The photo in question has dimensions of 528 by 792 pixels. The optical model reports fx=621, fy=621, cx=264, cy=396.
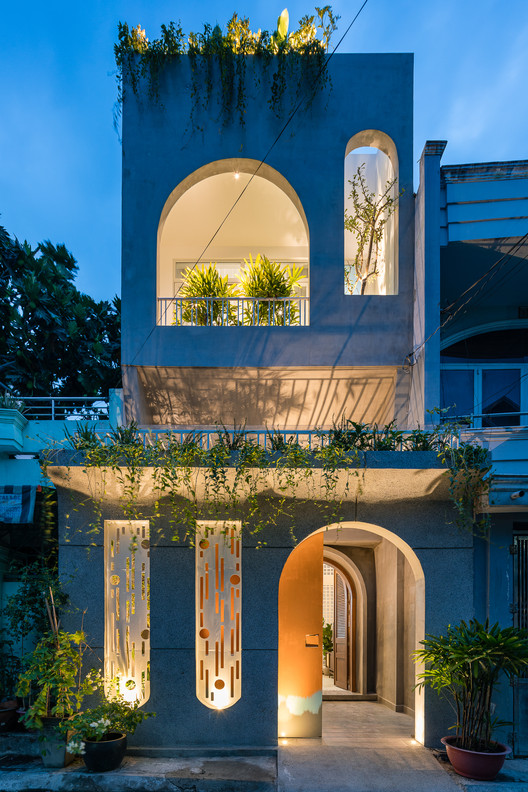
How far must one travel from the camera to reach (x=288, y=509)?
23.5 feet

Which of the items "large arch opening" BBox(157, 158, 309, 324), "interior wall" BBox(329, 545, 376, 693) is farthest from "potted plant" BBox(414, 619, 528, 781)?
Result: "large arch opening" BBox(157, 158, 309, 324)

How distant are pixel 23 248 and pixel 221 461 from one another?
→ 13467 mm

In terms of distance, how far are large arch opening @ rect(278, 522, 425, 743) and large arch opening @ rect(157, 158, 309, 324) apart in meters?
4.99

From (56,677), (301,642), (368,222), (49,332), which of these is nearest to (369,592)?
(301,642)

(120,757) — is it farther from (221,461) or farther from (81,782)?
(221,461)

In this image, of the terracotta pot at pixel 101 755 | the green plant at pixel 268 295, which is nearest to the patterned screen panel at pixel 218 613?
the terracotta pot at pixel 101 755

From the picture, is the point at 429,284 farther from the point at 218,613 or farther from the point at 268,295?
the point at 218,613

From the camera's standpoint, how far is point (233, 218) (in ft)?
40.6

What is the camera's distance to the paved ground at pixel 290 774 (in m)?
5.90

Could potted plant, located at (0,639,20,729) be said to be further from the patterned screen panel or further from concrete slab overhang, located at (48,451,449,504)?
concrete slab overhang, located at (48,451,449,504)

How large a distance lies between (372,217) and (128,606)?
7542mm

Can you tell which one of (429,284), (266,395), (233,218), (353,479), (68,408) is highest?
(233,218)

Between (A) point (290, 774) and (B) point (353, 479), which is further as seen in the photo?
(B) point (353, 479)

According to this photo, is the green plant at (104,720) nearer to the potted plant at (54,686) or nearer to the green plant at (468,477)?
the potted plant at (54,686)
